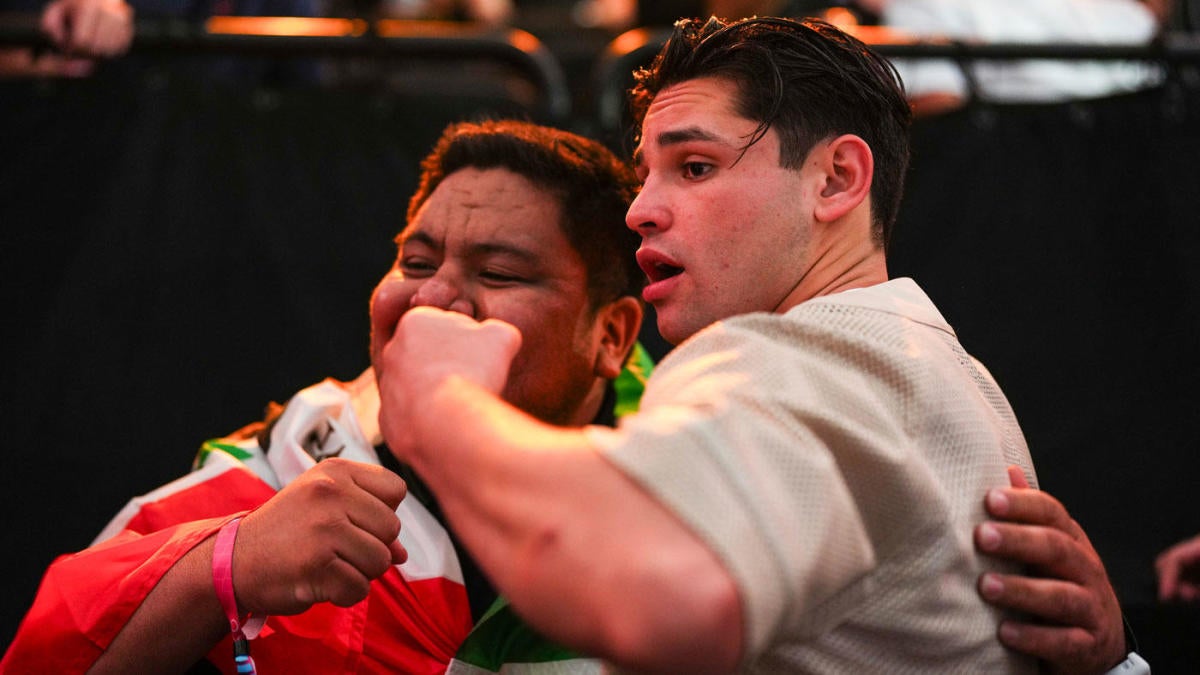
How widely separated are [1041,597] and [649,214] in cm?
52

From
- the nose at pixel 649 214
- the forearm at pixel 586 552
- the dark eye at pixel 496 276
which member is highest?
the nose at pixel 649 214

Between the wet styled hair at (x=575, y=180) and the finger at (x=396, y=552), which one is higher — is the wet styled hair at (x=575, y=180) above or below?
above

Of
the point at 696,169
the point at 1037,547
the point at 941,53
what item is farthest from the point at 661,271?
the point at 941,53

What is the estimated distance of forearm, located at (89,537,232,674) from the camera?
49.8 inches

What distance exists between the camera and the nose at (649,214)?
1.15 meters

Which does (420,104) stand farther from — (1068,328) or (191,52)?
(1068,328)

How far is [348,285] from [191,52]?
0.51m

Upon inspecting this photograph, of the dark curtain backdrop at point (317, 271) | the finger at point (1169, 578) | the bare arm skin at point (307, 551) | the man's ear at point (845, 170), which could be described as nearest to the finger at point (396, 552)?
the bare arm skin at point (307, 551)

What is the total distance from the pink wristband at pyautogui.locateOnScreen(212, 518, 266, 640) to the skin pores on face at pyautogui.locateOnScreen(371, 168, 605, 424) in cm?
32

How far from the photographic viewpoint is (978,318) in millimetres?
2172

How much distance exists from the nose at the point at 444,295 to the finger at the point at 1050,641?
777 mm

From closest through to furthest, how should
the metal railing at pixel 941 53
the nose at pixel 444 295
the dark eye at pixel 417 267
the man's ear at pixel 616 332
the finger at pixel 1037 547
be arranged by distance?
the finger at pixel 1037 547, the nose at pixel 444 295, the dark eye at pixel 417 267, the man's ear at pixel 616 332, the metal railing at pixel 941 53

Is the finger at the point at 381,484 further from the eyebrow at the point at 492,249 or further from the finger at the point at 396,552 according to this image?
the eyebrow at the point at 492,249

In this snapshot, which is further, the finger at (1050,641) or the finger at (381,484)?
the finger at (381,484)
